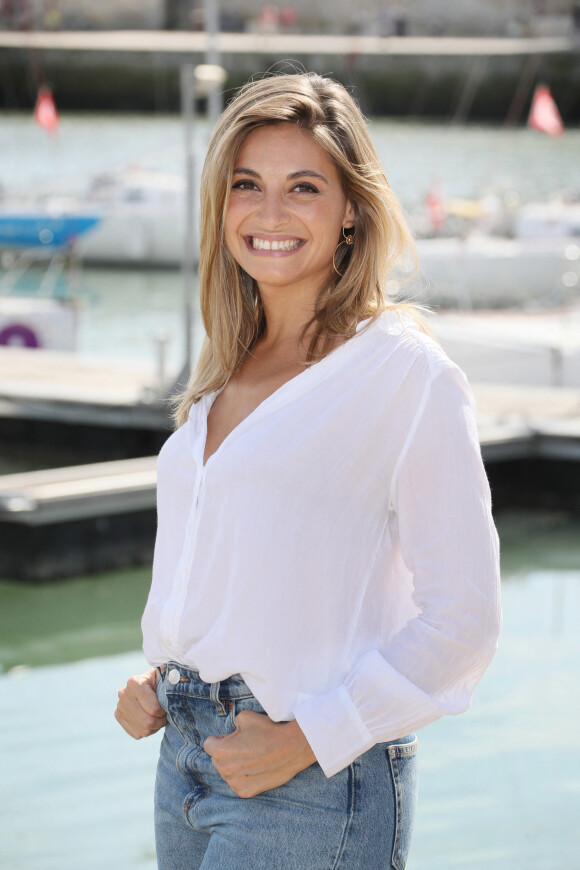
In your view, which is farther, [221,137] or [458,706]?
[221,137]

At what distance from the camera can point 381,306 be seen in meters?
1.49

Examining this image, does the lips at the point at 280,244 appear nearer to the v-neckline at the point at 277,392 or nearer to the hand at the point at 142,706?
the v-neckline at the point at 277,392

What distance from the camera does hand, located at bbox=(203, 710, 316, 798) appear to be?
1.37 m

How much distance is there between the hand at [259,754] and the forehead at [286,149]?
2.15ft

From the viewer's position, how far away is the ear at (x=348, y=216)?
154cm

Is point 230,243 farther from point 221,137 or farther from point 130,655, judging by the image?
point 130,655

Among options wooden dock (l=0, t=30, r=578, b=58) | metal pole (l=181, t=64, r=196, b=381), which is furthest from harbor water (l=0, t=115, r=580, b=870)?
wooden dock (l=0, t=30, r=578, b=58)

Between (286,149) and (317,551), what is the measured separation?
498mm

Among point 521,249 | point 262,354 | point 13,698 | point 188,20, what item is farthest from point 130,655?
point 188,20

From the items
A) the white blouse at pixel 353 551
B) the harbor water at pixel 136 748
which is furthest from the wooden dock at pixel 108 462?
the white blouse at pixel 353 551

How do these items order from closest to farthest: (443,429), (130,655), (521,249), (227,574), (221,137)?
1. (443,429)
2. (227,574)
3. (221,137)
4. (130,655)
5. (521,249)

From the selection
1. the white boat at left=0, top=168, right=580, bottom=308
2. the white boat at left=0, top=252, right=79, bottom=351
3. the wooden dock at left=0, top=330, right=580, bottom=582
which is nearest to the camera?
the wooden dock at left=0, top=330, right=580, bottom=582

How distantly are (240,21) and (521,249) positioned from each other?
31310 mm

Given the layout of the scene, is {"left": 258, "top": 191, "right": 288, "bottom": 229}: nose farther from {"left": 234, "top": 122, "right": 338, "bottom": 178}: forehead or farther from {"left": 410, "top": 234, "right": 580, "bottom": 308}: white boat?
{"left": 410, "top": 234, "right": 580, "bottom": 308}: white boat
